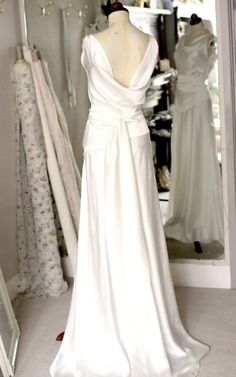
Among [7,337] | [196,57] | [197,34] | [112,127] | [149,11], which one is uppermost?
[149,11]

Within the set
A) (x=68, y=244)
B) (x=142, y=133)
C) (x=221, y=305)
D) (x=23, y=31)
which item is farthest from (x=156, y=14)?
(x=221, y=305)

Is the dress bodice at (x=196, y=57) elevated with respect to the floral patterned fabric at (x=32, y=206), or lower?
elevated

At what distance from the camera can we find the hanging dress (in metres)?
3.16

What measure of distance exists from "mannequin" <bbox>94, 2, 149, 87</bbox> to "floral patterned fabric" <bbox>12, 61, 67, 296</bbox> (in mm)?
980

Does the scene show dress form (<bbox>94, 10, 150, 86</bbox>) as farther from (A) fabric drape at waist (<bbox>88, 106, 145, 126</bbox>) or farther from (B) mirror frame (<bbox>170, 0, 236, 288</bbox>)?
(B) mirror frame (<bbox>170, 0, 236, 288</bbox>)

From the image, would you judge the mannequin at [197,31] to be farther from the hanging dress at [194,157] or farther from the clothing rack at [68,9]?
the clothing rack at [68,9]

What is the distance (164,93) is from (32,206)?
102cm

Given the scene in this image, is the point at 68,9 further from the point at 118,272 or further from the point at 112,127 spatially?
the point at 118,272

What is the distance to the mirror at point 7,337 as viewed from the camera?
7.82ft

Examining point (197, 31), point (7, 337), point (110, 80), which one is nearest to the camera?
point (110, 80)

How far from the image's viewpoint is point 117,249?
7.68 ft

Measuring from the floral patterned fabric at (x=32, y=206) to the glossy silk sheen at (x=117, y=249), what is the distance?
2.90 ft

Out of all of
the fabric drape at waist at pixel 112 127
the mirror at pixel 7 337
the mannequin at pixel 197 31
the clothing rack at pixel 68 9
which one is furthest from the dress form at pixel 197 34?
the mirror at pixel 7 337

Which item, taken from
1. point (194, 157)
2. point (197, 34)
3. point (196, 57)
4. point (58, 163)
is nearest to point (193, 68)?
point (196, 57)
